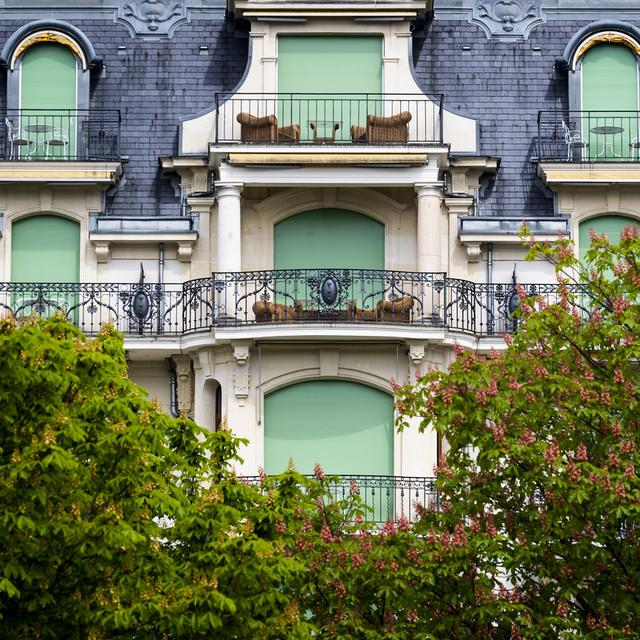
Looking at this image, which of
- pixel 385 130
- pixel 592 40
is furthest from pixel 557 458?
pixel 592 40

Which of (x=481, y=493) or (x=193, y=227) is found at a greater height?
(x=193, y=227)

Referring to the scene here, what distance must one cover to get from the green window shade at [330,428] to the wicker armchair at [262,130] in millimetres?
4177

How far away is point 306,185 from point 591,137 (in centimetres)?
519

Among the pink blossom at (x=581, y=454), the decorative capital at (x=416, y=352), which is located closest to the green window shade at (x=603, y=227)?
the decorative capital at (x=416, y=352)

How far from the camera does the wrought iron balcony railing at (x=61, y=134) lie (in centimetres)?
4391

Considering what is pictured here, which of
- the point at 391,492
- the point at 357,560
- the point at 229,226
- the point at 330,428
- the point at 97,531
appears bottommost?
the point at 357,560

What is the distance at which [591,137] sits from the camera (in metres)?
44.4

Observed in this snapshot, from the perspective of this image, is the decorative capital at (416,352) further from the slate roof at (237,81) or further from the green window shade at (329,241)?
the slate roof at (237,81)

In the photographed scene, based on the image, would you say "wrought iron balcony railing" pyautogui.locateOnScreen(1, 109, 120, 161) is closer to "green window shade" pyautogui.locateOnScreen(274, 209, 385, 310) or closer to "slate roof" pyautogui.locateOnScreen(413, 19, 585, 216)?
"green window shade" pyautogui.locateOnScreen(274, 209, 385, 310)

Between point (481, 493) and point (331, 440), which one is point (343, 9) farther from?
point (481, 493)

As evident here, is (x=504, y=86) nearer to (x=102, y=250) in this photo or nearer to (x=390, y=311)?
(x=390, y=311)

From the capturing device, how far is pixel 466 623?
34.5 m

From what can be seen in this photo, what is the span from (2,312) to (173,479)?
835 centimetres

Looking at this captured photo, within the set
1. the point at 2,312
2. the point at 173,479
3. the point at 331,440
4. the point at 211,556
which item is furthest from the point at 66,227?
the point at 211,556
